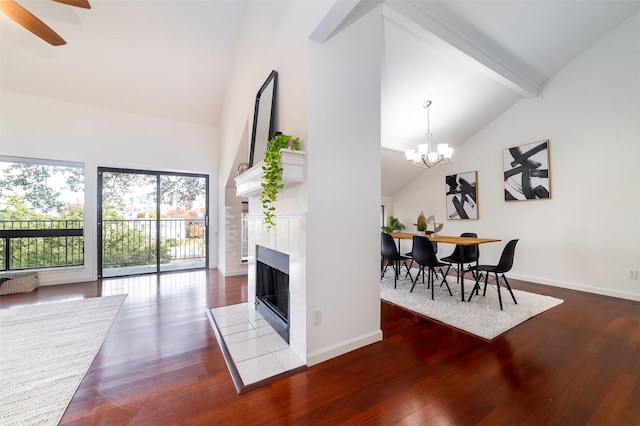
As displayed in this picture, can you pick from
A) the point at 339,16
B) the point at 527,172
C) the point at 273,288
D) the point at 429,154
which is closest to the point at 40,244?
the point at 273,288

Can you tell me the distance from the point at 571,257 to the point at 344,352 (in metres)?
4.08

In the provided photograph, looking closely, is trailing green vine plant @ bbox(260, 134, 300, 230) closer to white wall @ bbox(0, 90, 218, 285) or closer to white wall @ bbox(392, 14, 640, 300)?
white wall @ bbox(0, 90, 218, 285)

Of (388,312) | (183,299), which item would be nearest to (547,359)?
(388,312)

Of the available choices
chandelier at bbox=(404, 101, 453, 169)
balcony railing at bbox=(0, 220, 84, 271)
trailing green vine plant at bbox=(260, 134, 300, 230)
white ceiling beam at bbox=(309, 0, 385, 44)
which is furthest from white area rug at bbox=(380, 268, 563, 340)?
balcony railing at bbox=(0, 220, 84, 271)

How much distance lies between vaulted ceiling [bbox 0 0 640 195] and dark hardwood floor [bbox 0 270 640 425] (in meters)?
3.23

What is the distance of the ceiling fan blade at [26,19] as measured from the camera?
1.94 meters

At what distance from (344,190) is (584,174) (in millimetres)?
4043

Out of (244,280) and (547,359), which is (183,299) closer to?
(244,280)

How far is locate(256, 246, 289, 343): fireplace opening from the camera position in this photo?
2325 mm

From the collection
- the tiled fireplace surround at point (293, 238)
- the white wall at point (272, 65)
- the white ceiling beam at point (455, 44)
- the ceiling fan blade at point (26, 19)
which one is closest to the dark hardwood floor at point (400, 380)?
the tiled fireplace surround at point (293, 238)

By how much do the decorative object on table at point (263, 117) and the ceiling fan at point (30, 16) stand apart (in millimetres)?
1592

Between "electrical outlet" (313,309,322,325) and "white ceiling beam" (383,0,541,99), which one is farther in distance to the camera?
"white ceiling beam" (383,0,541,99)

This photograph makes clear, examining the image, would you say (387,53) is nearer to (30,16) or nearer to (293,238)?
(293,238)

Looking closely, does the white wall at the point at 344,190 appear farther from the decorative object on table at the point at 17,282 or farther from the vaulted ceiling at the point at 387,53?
the decorative object on table at the point at 17,282
